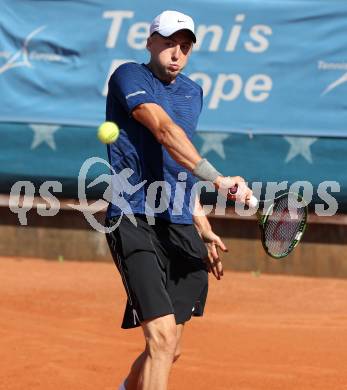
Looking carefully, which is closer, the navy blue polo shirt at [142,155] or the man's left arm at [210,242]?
the navy blue polo shirt at [142,155]

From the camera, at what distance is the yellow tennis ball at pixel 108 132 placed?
450 centimetres

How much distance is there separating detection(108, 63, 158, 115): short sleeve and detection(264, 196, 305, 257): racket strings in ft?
2.71

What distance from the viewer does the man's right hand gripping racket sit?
16.2 ft

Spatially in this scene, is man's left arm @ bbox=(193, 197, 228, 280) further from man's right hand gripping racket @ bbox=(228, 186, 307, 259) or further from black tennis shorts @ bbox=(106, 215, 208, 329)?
man's right hand gripping racket @ bbox=(228, 186, 307, 259)

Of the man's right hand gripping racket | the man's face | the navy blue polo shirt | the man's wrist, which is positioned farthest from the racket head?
the man's face

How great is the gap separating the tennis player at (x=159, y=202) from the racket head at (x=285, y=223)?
0.28 m

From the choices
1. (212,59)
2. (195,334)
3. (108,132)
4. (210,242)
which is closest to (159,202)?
(210,242)

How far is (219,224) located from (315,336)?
296 cm

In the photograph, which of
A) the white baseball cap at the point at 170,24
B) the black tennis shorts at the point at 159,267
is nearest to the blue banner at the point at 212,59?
the black tennis shorts at the point at 159,267

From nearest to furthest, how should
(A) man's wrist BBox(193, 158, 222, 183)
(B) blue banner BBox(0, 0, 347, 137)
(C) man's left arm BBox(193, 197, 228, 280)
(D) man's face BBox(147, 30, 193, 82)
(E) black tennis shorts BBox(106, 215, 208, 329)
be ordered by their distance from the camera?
(A) man's wrist BBox(193, 158, 222, 183), (E) black tennis shorts BBox(106, 215, 208, 329), (D) man's face BBox(147, 30, 193, 82), (C) man's left arm BBox(193, 197, 228, 280), (B) blue banner BBox(0, 0, 347, 137)

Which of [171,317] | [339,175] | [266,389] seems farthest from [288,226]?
[339,175]

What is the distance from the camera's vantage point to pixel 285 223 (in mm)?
5078

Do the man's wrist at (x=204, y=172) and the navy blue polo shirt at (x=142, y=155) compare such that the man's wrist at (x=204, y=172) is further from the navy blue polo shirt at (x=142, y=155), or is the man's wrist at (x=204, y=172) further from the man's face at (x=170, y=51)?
the man's face at (x=170, y=51)

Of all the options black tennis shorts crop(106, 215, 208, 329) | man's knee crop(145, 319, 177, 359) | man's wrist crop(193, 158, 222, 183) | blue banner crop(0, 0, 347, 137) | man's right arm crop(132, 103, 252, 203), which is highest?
blue banner crop(0, 0, 347, 137)
